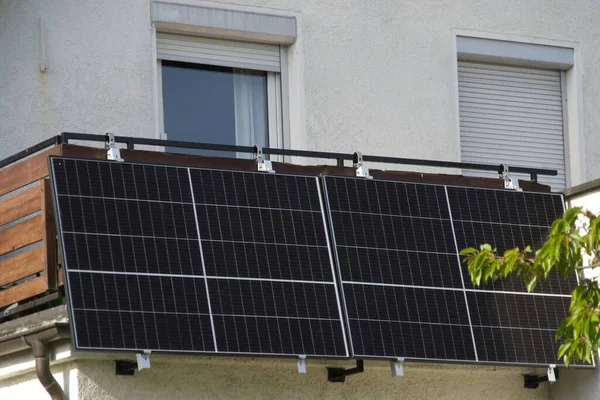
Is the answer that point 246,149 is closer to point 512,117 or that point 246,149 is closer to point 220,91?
point 220,91

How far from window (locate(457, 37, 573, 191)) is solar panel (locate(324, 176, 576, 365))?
2.45m

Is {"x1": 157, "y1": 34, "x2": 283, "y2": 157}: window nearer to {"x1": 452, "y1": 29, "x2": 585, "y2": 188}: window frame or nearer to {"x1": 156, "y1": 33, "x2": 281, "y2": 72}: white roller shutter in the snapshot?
{"x1": 156, "y1": 33, "x2": 281, "y2": 72}: white roller shutter

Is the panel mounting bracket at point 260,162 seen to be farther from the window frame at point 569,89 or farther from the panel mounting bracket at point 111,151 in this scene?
the window frame at point 569,89

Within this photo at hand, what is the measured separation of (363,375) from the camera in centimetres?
1302

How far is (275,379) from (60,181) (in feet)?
7.94

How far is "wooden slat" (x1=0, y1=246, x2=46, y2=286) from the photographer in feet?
39.7

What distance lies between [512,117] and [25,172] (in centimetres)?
590

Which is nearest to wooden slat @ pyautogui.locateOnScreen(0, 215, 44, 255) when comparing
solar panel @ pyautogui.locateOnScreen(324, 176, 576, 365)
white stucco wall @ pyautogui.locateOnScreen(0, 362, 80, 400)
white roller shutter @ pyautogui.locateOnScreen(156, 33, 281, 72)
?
white stucco wall @ pyautogui.locateOnScreen(0, 362, 80, 400)

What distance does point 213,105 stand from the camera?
15109 mm

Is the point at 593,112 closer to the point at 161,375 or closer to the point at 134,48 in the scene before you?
the point at 134,48

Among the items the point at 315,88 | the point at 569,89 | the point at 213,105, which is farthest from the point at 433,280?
the point at 569,89

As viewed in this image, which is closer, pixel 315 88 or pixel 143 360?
pixel 143 360

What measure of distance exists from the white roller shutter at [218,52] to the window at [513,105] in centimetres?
212

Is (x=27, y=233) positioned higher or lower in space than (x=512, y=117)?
lower
